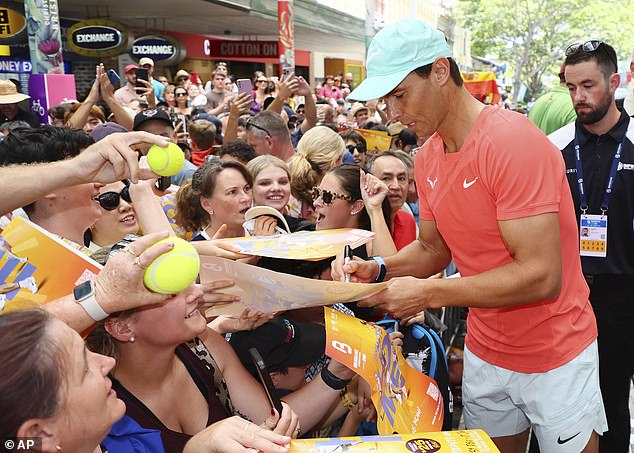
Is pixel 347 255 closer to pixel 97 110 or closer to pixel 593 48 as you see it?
pixel 593 48

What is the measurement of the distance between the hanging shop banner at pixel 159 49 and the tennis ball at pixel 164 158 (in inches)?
658

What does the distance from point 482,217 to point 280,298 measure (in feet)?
2.63

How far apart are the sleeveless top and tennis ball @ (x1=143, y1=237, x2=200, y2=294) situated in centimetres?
55

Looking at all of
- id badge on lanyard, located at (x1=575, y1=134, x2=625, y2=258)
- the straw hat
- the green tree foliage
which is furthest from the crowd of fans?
the green tree foliage

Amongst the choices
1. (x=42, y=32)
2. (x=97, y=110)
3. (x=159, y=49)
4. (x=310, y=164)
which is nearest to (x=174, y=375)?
(x=310, y=164)

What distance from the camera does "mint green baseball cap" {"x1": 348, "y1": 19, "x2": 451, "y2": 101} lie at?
2076 millimetres

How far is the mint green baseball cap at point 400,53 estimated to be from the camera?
6.81 feet

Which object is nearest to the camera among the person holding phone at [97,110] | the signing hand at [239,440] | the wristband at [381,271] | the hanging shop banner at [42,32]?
the signing hand at [239,440]

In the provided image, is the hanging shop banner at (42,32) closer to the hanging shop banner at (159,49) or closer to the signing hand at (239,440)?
the signing hand at (239,440)

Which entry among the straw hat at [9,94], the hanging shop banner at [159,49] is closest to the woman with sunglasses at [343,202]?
the straw hat at [9,94]

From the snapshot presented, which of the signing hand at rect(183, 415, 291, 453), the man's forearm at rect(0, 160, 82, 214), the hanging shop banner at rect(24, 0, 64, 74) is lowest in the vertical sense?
the signing hand at rect(183, 415, 291, 453)

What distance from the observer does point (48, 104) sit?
8.71m

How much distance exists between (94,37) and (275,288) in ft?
52.1

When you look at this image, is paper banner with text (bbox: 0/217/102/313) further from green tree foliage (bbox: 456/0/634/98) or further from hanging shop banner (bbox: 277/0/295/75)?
green tree foliage (bbox: 456/0/634/98)
